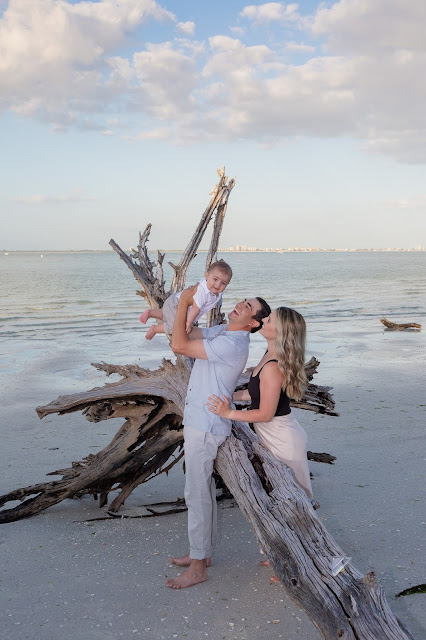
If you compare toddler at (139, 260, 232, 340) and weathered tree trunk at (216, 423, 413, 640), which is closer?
weathered tree trunk at (216, 423, 413, 640)

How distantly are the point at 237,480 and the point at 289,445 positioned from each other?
0.44 metres

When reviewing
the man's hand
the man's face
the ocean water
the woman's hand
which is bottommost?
the ocean water

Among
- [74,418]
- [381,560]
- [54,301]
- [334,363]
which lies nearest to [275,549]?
[381,560]

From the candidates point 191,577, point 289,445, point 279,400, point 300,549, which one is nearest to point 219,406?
point 279,400

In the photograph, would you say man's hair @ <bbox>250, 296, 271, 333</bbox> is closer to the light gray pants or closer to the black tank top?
the black tank top

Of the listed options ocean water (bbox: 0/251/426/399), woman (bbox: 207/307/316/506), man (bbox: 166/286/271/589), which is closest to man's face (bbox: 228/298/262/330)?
man (bbox: 166/286/271/589)

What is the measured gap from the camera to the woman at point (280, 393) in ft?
13.1

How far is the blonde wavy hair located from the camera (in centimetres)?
397

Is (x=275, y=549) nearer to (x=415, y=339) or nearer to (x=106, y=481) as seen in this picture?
(x=106, y=481)

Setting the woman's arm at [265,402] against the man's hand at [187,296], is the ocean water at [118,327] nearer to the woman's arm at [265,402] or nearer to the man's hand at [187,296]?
the man's hand at [187,296]

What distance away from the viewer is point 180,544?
4.87 meters

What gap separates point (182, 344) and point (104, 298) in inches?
1195

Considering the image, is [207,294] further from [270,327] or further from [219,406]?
[219,406]

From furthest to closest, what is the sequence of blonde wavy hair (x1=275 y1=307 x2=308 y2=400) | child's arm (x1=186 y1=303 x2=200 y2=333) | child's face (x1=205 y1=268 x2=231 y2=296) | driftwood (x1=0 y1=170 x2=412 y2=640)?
child's face (x1=205 y1=268 x2=231 y2=296) → child's arm (x1=186 y1=303 x2=200 y2=333) → blonde wavy hair (x1=275 y1=307 x2=308 y2=400) → driftwood (x1=0 y1=170 x2=412 y2=640)
